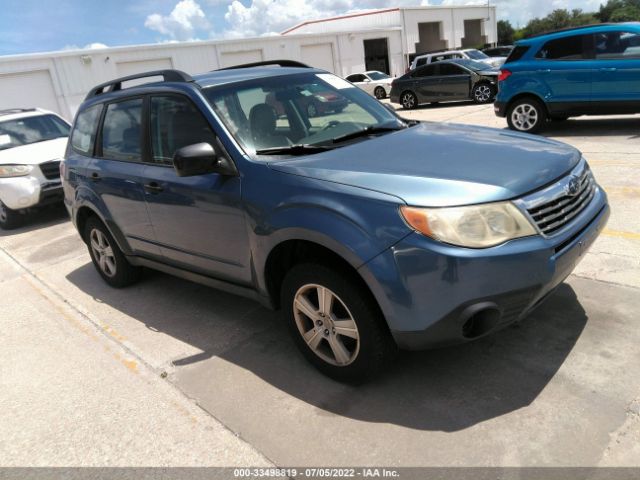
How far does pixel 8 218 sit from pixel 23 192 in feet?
2.47

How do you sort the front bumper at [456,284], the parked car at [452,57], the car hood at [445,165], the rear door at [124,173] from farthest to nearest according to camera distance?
the parked car at [452,57], the rear door at [124,173], the car hood at [445,165], the front bumper at [456,284]

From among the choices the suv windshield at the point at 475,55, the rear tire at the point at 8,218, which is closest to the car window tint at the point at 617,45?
the rear tire at the point at 8,218

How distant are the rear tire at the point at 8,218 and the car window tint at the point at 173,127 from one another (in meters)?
5.99

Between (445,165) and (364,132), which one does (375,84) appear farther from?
(445,165)

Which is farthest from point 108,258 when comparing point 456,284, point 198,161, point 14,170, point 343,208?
point 14,170

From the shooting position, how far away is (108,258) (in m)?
5.23

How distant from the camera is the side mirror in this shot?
124 inches

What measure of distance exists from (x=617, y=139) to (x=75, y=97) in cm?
2320

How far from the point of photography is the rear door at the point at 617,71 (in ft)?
28.1

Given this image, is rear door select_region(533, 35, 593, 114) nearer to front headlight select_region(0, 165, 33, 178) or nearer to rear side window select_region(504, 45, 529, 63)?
rear side window select_region(504, 45, 529, 63)

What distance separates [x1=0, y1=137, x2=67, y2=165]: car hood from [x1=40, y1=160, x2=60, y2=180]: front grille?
9 centimetres

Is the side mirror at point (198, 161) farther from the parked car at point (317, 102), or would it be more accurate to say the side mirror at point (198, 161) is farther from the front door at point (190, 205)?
the parked car at point (317, 102)

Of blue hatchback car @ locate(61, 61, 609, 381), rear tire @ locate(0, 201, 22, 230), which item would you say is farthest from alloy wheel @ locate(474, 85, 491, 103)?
blue hatchback car @ locate(61, 61, 609, 381)

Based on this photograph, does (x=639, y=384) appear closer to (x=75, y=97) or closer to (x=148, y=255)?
(x=148, y=255)
